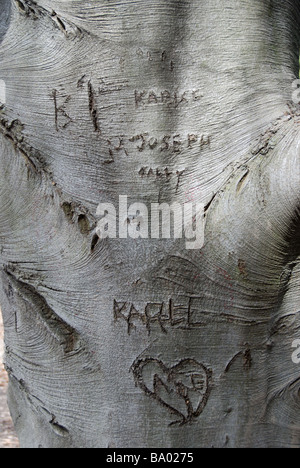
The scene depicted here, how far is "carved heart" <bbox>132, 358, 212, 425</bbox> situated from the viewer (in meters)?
0.89

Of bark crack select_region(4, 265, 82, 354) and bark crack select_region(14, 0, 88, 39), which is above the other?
bark crack select_region(14, 0, 88, 39)

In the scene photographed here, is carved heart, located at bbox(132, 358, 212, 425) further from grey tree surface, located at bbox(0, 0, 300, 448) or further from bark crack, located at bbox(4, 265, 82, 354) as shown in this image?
bark crack, located at bbox(4, 265, 82, 354)

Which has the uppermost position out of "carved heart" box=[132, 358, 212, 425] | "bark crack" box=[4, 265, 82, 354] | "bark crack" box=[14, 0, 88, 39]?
"bark crack" box=[14, 0, 88, 39]

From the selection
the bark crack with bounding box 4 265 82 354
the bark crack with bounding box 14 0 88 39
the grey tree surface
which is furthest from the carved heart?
the bark crack with bounding box 14 0 88 39

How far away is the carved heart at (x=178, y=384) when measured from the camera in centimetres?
89

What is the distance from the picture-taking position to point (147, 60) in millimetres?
840

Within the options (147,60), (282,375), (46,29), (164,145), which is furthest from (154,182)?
(282,375)

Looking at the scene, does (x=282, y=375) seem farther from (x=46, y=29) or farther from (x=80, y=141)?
(x=46, y=29)

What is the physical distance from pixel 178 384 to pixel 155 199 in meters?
0.33

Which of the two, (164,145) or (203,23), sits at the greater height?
(203,23)

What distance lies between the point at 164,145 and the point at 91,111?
5.3 inches

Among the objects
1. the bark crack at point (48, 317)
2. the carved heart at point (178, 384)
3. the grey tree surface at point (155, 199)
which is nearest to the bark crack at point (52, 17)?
the grey tree surface at point (155, 199)

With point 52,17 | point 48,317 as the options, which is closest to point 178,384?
point 48,317

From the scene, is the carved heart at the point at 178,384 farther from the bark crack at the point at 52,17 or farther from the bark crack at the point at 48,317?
the bark crack at the point at 52,17
